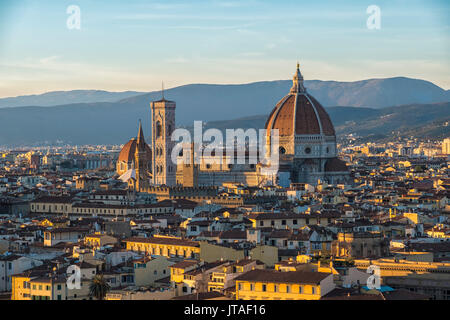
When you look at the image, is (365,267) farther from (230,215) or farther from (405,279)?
(230,215)

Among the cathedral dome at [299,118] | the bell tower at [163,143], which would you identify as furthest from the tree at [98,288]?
the cathedral dome at [299,118]

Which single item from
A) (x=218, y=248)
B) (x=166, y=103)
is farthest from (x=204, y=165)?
(x=218, y=248)

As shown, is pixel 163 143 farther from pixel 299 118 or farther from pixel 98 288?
pixel 98 288

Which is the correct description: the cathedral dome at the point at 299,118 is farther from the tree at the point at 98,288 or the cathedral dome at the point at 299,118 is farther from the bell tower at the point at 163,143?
the tree at the point at 98,288

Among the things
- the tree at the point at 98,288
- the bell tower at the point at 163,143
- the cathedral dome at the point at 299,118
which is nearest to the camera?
the tree at the point at 98,288

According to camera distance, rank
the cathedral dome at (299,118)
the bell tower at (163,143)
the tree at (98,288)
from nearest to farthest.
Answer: the tree at (98,288)
the bell tower at (163,143)
the cathedral dome at (299,118)

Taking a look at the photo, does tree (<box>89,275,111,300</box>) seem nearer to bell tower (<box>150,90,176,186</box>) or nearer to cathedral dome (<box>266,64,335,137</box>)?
bell tower (<box>150,90,176,186</box>)

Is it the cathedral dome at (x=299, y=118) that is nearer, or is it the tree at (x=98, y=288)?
the tree at (x=98, y=288)
